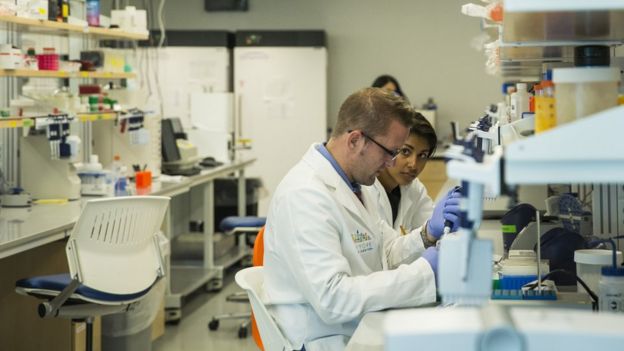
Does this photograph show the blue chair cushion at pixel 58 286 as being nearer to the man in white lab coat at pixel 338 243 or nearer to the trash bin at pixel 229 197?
the man in white lab coat at pixel 338 243

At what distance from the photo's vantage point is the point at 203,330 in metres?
5.18

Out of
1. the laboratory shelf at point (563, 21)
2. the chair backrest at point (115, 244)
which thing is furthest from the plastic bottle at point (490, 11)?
the chair backrest at point (115, 244)

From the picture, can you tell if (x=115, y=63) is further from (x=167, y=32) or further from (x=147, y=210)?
(x=167, y=32)

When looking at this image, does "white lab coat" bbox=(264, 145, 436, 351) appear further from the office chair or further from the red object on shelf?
the red object on shelf

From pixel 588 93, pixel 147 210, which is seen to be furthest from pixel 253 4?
pixel 588 93

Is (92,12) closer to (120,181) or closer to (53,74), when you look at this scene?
(53,74)

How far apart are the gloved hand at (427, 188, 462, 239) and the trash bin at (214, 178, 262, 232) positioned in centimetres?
476

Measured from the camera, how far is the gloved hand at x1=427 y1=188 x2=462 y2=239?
241cm

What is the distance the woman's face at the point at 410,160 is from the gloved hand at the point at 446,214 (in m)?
0.80

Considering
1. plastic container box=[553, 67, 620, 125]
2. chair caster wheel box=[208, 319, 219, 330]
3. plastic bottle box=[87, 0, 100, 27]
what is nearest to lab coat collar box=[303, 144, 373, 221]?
plastic container box=[553, 67, 620, 125]

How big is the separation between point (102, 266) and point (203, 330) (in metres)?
1.65

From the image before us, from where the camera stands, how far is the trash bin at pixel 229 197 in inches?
291

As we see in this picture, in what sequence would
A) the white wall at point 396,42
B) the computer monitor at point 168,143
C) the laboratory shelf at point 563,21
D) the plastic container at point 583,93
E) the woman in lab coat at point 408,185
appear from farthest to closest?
the white wall at point 396,42 < the computer monitor at point 168,143 < the woman in lab coat at point 408,185 < the plastic container at point 583,93 < the laboratory shelf at point 563,21

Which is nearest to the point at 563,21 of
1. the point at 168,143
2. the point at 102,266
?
the point at 102,266
